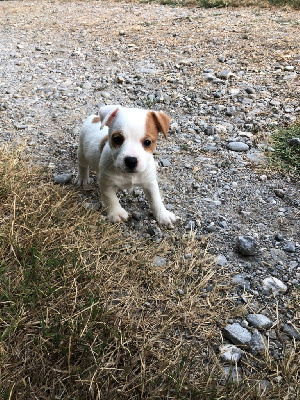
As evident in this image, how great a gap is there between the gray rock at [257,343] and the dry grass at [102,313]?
0.19 feet

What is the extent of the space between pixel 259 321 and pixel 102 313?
1061mm

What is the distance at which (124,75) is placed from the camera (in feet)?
20.4

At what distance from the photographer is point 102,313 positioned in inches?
91.6

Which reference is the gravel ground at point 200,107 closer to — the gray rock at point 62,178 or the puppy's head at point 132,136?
the gray rock at point 62,178

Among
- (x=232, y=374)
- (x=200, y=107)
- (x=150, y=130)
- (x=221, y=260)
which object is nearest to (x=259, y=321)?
(x=232, y=374)

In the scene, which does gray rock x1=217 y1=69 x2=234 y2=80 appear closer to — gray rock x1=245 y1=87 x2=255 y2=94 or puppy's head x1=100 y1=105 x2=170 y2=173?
gray rock x1=245 y1=87 x2=255 y2=94

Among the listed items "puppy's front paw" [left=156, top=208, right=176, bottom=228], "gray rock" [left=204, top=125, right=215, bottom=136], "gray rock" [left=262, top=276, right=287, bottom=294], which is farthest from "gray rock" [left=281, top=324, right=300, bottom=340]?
"gray rock" [left=204, top=125, right=215, bottom=136]

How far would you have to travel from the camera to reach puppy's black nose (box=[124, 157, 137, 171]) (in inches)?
109

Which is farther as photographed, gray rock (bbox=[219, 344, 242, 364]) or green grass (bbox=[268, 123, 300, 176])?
green grass (bbox=[268, 123, 300, 176])

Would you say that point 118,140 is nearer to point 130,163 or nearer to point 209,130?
point 130,163

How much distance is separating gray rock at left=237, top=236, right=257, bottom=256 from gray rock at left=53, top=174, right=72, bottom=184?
6.23 feet

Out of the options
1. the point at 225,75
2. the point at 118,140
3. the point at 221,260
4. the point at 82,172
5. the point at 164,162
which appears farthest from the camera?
the point at 225,75

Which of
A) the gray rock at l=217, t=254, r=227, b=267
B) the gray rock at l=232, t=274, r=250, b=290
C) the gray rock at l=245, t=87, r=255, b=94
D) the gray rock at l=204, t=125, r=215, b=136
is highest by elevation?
the gray rock at l=245, t=87, r=255, b=94

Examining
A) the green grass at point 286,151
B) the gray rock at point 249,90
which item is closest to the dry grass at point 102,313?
the green grass at point 286,151
